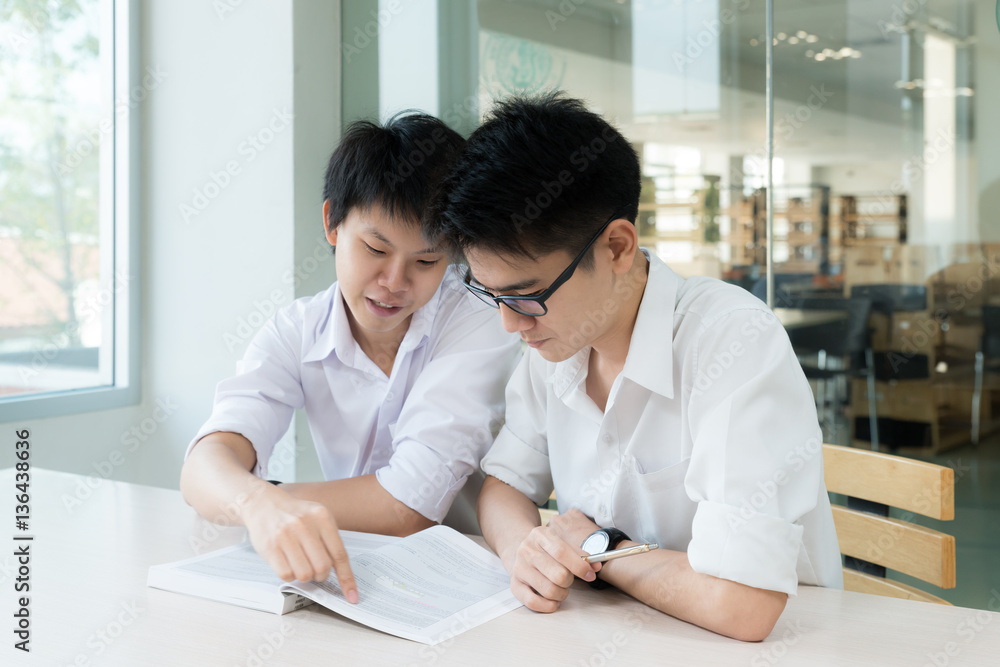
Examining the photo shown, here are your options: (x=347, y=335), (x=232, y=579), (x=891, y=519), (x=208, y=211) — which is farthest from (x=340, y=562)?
(x=208, y=211)

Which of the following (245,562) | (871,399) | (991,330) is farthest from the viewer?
(871,399)

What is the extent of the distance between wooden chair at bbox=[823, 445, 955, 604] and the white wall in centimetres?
194

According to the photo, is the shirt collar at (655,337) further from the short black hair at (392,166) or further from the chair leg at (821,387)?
the chair leg at (821,387)

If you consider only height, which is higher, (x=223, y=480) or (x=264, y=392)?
(x=264, y=392)

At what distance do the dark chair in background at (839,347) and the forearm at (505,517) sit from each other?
1.36 metres

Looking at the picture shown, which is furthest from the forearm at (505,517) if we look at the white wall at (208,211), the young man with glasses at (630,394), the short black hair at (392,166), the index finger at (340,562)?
the white wall at (208,211)

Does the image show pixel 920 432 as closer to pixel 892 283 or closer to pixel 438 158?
pixel 892 283

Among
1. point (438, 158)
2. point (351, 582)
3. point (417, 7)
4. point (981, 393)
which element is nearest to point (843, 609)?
point (351, 582)

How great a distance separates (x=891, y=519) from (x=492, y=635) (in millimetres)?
734

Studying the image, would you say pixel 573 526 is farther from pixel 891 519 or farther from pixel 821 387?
pixel 821 387

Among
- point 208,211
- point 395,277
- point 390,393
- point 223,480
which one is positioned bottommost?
point 223,480

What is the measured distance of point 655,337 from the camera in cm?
113

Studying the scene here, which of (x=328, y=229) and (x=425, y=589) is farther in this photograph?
(x=328, y=229)

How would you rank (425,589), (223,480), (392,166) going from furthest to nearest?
(392,166) → (223,480) → (425,589)
